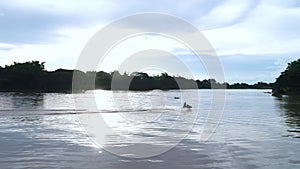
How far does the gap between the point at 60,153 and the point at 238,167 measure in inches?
243

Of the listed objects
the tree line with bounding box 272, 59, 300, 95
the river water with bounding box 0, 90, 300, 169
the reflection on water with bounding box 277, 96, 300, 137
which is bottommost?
the river water with bounding box 0, 90, 300, 169

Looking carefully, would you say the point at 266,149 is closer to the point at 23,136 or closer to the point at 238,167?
the point at 238,167

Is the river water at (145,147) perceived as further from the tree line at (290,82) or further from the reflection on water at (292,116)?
the tree line at (290,82)

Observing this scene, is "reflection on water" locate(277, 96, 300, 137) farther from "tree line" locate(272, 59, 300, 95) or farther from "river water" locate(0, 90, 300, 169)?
"tree line" locate(272, 59, 300, 95)

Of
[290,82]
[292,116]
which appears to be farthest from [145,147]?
[290,82]

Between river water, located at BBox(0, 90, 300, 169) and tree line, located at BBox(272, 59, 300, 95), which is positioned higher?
tree line, located at BBox(272, 59, 300, 95)

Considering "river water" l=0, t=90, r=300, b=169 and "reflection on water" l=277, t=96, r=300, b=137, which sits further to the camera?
"reflection on water" l=277, t=96, r=300, b=137

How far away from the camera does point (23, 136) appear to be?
18.6 m

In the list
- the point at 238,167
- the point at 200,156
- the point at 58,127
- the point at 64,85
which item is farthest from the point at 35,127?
the point at 64,85

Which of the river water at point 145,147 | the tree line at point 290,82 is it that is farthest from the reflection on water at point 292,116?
the tree line at point 290,82

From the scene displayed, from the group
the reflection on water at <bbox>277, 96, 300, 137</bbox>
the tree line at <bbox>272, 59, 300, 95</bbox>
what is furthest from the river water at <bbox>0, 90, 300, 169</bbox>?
the tree line at <bbox>272, 59, 300, 95</bbox>

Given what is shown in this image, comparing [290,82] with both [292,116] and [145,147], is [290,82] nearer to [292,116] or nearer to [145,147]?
[292,116]

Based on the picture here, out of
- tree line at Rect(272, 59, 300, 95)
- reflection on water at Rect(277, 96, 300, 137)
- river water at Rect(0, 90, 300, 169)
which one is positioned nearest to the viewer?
river water at Rect(0, 90, 300, 169)

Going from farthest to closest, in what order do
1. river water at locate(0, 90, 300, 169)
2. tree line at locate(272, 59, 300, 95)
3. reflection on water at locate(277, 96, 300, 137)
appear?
tree line at locate(272, 59, 300, 95)
reflection on water at locate(277, 96, 300, 137)
river water at locate(0, 90, 300, 169)
